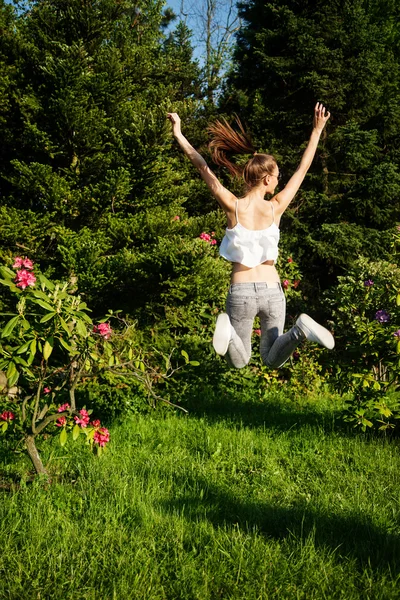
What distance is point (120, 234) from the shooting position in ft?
23.1

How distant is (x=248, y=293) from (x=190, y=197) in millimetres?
6953

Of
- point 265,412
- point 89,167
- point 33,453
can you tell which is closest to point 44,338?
point 33,453

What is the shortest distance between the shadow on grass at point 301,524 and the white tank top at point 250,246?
5.37 ft

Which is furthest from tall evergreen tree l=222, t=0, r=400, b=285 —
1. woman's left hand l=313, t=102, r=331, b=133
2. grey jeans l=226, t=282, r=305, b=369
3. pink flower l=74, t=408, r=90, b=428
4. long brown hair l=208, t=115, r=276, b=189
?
pink flower l=74, t=408, r=90, b=428

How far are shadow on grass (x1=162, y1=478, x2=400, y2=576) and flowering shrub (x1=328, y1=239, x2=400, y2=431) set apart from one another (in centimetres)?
158

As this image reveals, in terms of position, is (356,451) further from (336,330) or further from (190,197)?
(190,197)

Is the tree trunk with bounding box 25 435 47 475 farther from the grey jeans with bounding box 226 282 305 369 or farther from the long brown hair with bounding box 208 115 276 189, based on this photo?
the long brown hair with bounding box 208 115 276 189

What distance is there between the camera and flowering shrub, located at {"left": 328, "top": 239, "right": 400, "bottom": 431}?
5.13m

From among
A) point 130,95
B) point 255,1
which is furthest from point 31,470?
point 255,1

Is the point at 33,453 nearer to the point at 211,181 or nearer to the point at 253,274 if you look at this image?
the point at 253,274

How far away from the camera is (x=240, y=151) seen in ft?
13.7

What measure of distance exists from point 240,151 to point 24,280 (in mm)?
1813

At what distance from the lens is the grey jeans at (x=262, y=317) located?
12.1 ft

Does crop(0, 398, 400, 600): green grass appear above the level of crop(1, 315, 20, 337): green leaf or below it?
below
